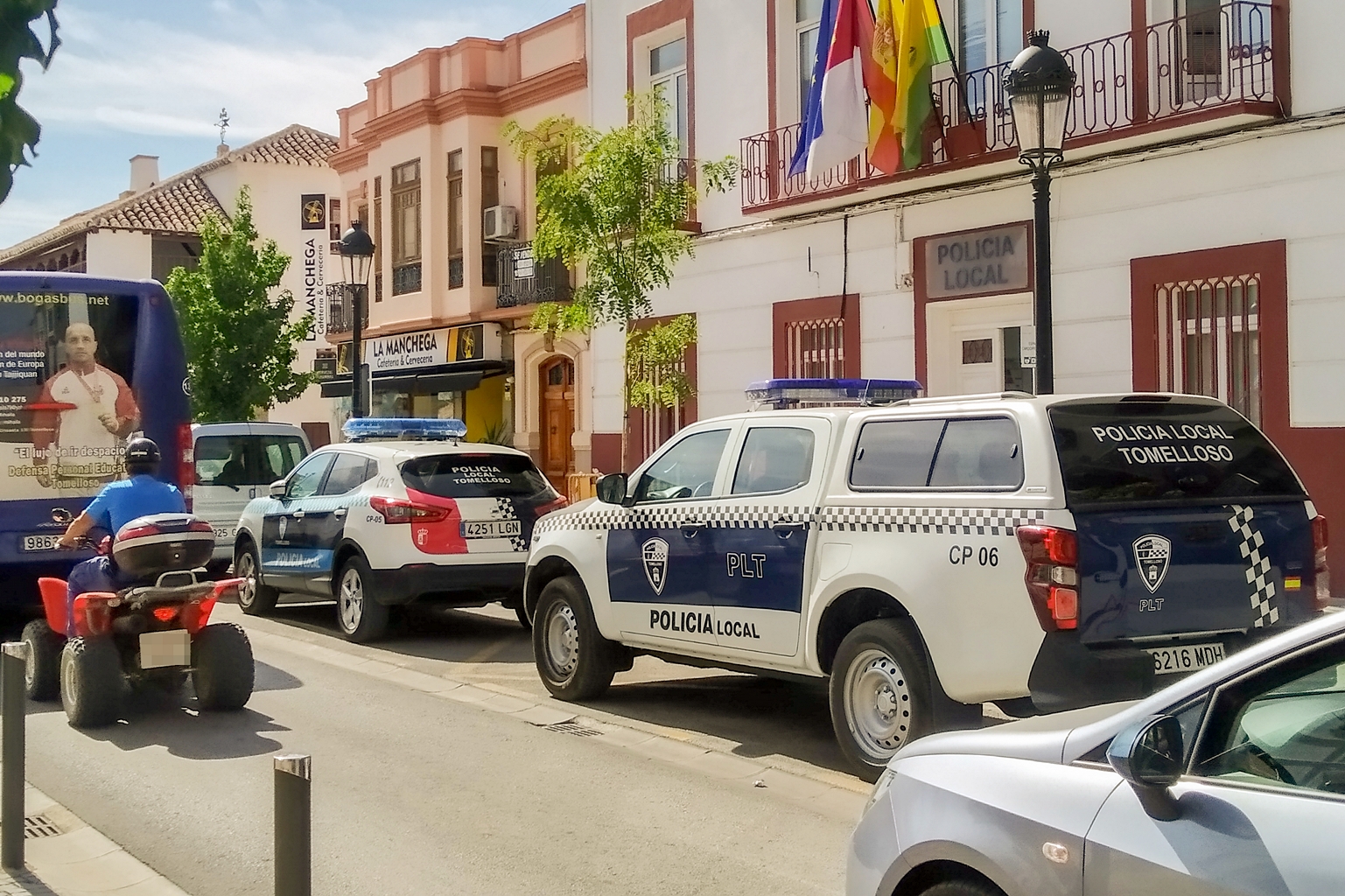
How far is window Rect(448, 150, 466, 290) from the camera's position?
25594mm

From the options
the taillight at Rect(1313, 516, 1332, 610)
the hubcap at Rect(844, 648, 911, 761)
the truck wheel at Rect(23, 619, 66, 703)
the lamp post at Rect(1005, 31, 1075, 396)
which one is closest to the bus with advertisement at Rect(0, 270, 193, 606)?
the truck wheel at Rect(23, 619, 66, 703)

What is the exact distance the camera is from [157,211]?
47.8 meters

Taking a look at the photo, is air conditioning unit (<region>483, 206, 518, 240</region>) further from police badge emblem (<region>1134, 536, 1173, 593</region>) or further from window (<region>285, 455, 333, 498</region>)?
police badge emblem (<region>1134, 536, 1173, 593</region>)

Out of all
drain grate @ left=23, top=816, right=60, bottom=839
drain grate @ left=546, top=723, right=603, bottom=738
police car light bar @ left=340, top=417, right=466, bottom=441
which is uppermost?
police car light bar @ left=340, top=417, right=466, bottom=441

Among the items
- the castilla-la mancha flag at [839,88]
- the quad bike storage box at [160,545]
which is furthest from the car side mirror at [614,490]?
the castilla-la mancha flag at [839,88]

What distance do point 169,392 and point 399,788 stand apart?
5.66 metres

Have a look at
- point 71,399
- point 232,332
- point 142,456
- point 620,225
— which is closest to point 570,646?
point 142,456

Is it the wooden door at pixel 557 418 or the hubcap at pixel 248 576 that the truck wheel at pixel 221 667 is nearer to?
the hubcap at pixel 248 576

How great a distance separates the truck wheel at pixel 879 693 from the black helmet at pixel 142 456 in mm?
4678

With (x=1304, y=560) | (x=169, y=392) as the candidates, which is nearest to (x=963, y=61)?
(x=169, y=392)

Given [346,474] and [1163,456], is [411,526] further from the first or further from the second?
[1163,456]

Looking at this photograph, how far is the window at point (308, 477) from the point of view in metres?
13.3

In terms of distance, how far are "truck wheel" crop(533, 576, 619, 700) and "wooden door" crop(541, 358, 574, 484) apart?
563 inches

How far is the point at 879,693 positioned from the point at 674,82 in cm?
1455
